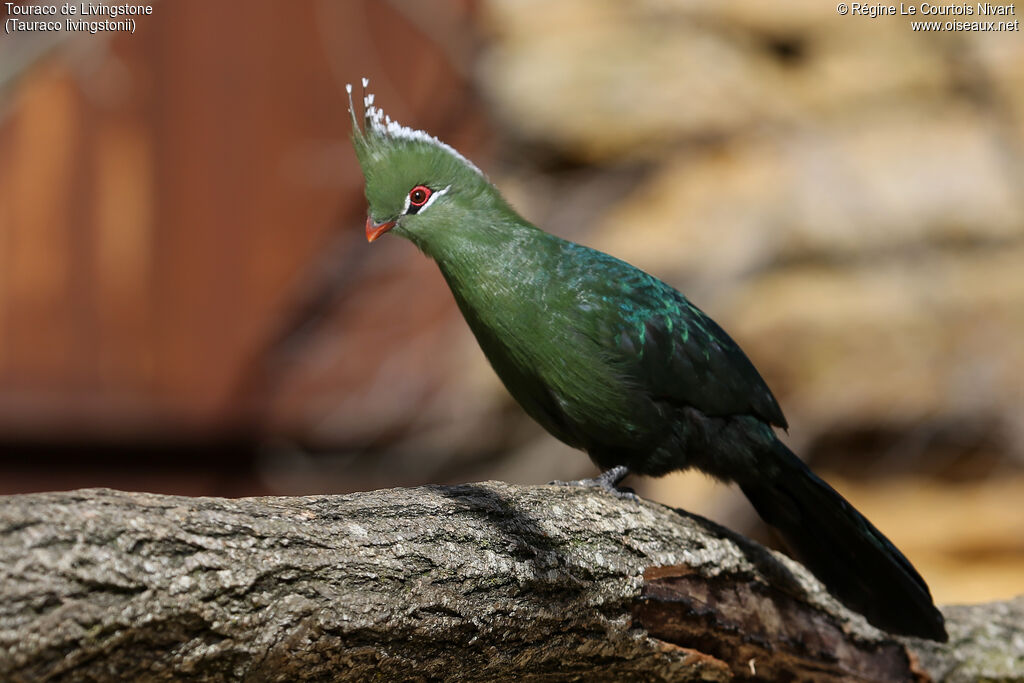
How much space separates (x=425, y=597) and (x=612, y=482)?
851 mm

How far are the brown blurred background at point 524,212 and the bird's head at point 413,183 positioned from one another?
91.5 inches

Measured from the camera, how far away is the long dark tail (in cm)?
248

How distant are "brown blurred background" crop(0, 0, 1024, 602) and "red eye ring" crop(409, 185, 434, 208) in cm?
233

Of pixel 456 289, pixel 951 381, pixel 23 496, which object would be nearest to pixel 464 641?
pixel 23 496

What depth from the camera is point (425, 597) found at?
180 cm

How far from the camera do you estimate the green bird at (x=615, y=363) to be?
2.51 meters

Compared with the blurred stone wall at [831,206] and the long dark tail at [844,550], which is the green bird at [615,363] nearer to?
the long dark tail at [844,550]

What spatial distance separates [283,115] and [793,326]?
2.78 metres

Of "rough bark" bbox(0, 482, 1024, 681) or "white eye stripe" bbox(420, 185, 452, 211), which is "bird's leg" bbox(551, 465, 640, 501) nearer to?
"rough bark" bbox(0, 482, 1024, 681)

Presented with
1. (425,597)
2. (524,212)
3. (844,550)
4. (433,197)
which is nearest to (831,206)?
(524,212)

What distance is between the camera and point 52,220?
467 cm

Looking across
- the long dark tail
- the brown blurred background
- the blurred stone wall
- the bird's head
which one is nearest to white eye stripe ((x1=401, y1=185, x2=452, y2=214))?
the bird's head

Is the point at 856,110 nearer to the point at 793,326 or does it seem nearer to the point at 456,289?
the point at 793,326

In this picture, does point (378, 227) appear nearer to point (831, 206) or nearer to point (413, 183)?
point (413, 183)
